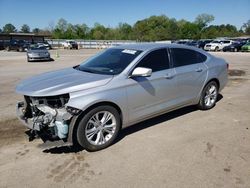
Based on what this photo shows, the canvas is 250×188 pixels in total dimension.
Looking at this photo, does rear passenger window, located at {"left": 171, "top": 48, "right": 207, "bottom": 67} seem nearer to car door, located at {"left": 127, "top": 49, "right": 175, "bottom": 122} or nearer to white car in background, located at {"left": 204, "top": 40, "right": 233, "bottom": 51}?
Answer: car door, located at {"left": 127, "top": 49, "right": 175, "bottom": 122}

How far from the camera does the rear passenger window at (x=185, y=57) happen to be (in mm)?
5223

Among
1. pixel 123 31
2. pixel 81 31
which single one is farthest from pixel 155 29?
pixel 81 31

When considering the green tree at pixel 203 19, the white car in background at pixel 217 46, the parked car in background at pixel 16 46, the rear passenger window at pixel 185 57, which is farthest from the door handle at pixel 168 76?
the green tree at pixel 203 19

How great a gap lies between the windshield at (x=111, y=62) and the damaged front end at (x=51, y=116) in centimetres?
99

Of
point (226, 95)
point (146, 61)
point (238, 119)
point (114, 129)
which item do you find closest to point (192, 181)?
point (114, 129)

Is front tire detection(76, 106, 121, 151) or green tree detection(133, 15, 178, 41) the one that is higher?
green tree detection(133, 15, 178, 41)

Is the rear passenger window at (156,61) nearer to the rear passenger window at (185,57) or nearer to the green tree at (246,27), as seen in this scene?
the rear passenger window at (185,57)

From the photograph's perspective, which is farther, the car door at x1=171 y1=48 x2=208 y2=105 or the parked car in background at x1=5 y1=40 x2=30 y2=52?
the parked car in background at x1=5 y1=40 x2=30 y2=52

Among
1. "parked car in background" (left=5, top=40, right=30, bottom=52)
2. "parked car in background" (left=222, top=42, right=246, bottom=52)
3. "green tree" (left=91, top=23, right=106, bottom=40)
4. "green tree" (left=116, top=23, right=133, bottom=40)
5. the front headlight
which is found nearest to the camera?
the front headlight

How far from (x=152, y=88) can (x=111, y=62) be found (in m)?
0.92

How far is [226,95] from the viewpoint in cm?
767

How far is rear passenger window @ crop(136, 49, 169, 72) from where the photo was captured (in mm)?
4670

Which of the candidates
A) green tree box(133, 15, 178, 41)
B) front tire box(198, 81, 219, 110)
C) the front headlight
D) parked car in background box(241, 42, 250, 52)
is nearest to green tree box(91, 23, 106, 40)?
green tree box(133, 15, 178, 41)

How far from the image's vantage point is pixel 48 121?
382 cm
